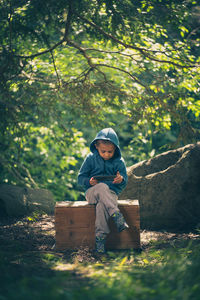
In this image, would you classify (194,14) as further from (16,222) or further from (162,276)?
(162,276)

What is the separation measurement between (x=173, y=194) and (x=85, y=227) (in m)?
1.75

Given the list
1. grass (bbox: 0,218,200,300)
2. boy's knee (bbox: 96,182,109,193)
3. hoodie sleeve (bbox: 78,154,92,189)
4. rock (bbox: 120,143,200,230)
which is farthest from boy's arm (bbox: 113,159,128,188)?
rock (bbox: 120,143,200,230)

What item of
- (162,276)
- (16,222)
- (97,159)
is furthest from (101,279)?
(16,222)

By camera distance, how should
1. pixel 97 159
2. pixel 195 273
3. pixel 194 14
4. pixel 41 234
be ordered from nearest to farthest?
pixel 195 273 < pixel 97 159 < pixel 41 234 < pixel 194 14

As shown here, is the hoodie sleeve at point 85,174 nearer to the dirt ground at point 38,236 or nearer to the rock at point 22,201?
the dirt ground at point 38,236

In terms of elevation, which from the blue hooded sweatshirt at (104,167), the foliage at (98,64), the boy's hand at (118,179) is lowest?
the boy's hand at (118,179)

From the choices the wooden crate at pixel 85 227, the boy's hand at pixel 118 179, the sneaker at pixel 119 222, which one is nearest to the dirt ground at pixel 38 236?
the wooden crate at pixel 85 227

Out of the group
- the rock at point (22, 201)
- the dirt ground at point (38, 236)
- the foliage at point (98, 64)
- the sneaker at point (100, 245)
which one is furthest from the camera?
the rock at point (22, 201)

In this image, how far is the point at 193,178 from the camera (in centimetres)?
537

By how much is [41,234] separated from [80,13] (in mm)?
3213

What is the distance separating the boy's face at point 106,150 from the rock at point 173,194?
4.71 feet

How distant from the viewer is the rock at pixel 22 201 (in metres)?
6.06

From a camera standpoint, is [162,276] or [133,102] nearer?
[162,276]

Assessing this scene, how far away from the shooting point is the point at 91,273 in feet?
10.0
